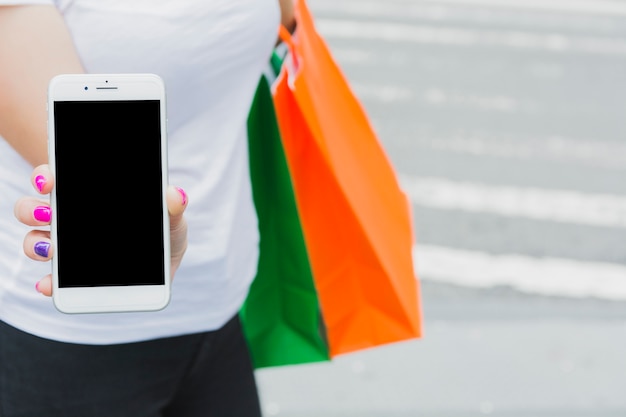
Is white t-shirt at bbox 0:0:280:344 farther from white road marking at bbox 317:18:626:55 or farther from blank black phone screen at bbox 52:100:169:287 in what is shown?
white road marking at bbox 317:18:626:55

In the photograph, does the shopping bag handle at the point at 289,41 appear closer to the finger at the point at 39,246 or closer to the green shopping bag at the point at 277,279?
the green shopping bag at the point at 277,279

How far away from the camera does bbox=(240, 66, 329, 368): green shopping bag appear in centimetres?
199

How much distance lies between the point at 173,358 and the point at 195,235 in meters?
0.21

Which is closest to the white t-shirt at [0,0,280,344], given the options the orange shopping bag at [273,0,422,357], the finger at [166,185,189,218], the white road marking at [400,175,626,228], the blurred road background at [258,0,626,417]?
the finger at [166,185,189,218]

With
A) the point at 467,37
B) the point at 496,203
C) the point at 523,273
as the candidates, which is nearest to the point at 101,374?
the point at 523,273

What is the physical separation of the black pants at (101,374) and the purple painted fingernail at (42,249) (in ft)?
1.01

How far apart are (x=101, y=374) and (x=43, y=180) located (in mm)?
445

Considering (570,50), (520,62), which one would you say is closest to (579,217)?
(520,62)

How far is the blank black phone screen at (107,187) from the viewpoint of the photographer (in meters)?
1.35

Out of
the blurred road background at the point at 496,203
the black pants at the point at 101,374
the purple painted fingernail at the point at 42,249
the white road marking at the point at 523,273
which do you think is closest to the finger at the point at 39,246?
the purple painted fingernail at the point at 42,249

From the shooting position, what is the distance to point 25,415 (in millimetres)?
1629

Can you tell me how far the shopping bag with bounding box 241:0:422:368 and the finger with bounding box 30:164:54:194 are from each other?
693mm

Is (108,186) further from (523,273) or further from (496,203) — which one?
(496,203)

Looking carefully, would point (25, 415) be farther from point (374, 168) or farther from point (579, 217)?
point (579, 217)
